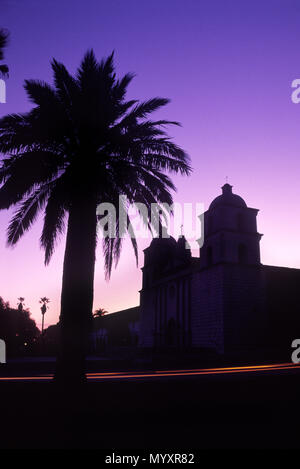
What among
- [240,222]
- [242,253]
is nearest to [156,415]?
[242,253]

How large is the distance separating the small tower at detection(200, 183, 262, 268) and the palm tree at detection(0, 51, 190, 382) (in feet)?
66.8

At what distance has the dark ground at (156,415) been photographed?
5719 millimetres

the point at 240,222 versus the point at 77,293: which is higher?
the point at 240,222

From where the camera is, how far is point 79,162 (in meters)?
11.6

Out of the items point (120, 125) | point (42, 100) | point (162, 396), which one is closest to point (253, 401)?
point (162, 396)

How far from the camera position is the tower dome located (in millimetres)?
33250

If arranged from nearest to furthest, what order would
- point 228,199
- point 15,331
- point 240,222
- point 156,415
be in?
point 156,415 < point 228,199 < point 240,222 < point 15,331

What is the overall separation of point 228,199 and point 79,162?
77.9 feet

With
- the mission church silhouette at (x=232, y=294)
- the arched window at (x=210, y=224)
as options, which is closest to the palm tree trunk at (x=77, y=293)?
the mission church silhouette at (x=232, y=294)

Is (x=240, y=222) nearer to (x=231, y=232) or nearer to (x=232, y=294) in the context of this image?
(x=231, y=232)

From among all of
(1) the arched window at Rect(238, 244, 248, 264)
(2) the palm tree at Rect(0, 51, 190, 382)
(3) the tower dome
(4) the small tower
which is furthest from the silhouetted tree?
(2) the palm tree at Rect(0, 51, 190, 382)

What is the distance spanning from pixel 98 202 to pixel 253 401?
7.62 m

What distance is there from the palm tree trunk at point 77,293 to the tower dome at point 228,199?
2325cm
